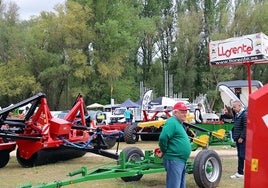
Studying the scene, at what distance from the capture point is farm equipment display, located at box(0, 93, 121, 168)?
10.9 meters

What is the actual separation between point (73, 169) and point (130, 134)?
17.6 feet

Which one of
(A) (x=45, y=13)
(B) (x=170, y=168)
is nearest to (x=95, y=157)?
(B) (x=170, y=168)

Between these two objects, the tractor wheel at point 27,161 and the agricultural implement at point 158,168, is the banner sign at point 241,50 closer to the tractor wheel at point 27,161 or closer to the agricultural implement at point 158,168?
the agricultural implement at point 158,168

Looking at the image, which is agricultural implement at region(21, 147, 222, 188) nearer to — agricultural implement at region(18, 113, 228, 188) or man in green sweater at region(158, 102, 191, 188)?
agricultural implement at region(18, 113, 228, 188)

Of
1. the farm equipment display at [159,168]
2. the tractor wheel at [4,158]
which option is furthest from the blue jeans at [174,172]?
the tractor wheel at [4,158]

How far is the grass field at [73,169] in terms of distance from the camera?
8.83 m

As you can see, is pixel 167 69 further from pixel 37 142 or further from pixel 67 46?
pixel 37 142

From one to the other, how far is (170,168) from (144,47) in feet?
165

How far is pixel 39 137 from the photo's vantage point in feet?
35.7

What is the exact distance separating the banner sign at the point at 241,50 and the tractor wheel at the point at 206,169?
16.8 feet

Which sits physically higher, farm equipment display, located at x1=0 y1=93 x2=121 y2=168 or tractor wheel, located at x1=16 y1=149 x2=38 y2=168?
farm equipment display, located at x1=0 y1=93 x2=121 y2=168

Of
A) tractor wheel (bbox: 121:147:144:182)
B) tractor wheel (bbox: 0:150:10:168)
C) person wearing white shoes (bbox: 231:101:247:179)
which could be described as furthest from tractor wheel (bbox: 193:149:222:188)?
tractor wheel (bbox: 0:150:10:168)

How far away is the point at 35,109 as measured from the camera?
11.2 m

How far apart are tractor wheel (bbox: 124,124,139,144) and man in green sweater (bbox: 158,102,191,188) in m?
10.00
